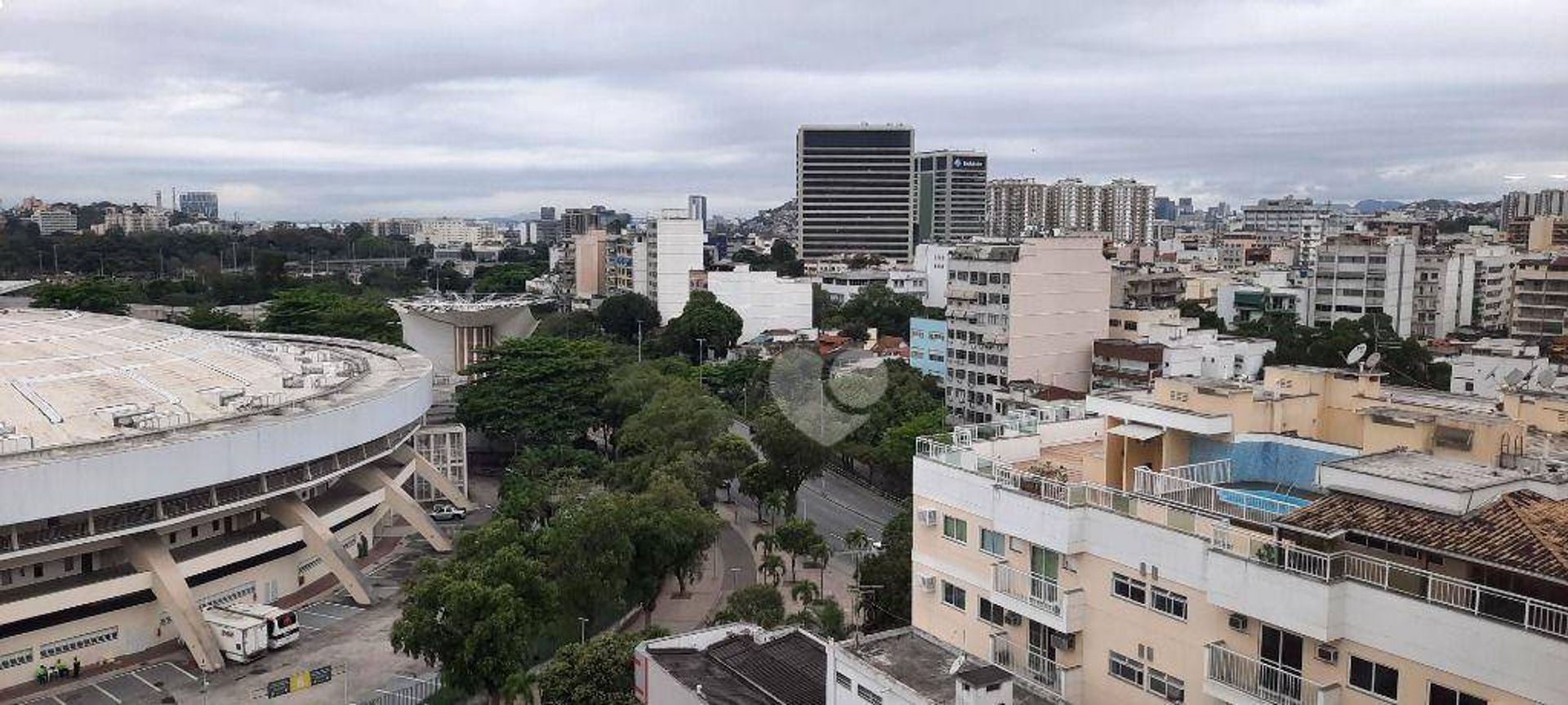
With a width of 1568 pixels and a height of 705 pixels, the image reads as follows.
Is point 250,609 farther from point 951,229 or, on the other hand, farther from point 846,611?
point 951,229

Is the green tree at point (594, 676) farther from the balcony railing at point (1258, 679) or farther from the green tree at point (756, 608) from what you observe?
the balcony railing at point (1258, 679)

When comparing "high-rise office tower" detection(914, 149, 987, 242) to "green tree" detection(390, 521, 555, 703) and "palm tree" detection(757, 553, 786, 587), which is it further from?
"green tree" detection(390, 521, 555, 703)

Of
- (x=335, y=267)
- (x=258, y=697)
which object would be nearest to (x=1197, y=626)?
(x=258, y=697)

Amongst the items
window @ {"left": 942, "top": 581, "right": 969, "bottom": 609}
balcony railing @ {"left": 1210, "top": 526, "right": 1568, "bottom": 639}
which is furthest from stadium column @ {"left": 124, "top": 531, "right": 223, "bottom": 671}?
balcony railing @ {"left": 1210, "top": 526, "right": 1568, "bottom": 639}

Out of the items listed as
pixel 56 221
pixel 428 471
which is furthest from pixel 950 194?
pixel 56 221

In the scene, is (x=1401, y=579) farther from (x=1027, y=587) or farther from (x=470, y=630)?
(x=470, y=630)

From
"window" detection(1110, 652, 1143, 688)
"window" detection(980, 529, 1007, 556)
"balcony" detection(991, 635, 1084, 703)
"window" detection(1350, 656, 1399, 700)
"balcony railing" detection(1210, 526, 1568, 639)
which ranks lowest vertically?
"balcony" detection(991, 635, 1084, 703)
